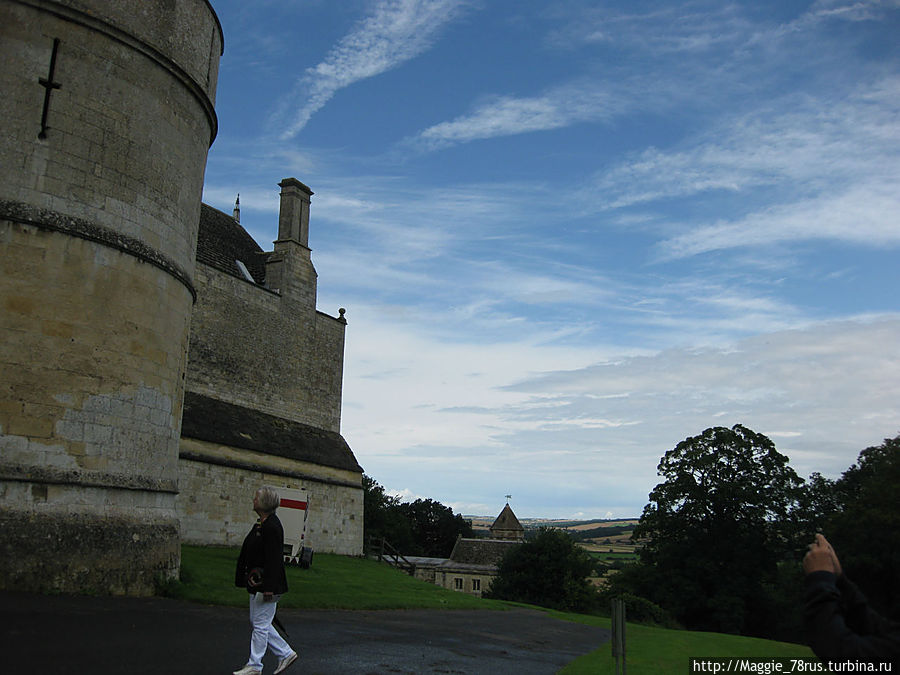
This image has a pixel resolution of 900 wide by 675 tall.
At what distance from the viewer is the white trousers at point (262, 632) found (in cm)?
637

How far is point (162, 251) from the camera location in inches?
485

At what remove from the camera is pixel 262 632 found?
6.45 meters

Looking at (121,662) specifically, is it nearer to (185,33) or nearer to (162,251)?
(162,251)

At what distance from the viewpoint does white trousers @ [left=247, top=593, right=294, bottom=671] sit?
6.37 m

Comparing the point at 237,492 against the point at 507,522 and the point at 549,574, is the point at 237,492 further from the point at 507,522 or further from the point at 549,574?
the point at 507,522

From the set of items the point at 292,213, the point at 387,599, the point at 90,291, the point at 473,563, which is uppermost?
the point at 292,213

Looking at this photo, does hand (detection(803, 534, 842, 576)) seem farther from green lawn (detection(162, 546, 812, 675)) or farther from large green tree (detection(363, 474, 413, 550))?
large green tree (detection(363, 474, 413, 550))

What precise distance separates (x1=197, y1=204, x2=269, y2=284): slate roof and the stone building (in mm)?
13446

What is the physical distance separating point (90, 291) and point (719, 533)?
36986 mm

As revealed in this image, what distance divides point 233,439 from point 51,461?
45.0 ft

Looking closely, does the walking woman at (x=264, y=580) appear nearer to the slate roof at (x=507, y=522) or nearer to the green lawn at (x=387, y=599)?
the green lawn at (x=387, y=599)

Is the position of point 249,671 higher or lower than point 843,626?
lower

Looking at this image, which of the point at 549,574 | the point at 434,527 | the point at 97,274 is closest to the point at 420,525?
the point at 434,527

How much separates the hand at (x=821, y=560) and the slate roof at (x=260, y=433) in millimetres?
20854
